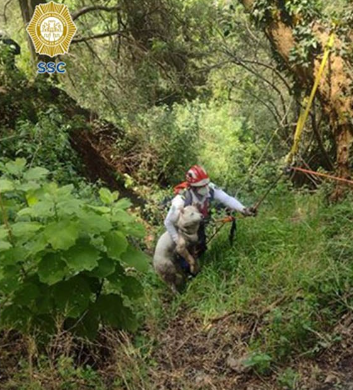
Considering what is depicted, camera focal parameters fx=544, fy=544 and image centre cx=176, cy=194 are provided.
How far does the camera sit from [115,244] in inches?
134

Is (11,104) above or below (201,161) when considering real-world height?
above

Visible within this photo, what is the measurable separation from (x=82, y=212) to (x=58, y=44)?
876 cm

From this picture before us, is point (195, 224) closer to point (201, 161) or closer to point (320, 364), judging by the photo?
point (320, 364)

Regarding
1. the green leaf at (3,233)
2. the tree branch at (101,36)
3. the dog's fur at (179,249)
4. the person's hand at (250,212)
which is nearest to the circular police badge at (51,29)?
the tree branch at (101,36)

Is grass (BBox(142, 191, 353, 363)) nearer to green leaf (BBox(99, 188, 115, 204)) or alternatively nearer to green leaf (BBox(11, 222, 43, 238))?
green leaf (BBox(99, 188, 115, 204))

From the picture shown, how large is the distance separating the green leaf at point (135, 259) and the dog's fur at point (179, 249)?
150cm

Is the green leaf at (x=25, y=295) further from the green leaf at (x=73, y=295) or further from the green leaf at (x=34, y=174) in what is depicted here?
the green leaf at (x=34, y=174)

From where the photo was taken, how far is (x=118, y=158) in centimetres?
1191

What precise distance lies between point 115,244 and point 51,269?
42 cm

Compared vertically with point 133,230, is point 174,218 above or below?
below

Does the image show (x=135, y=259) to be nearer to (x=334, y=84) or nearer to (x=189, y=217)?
(x=189, y=217)

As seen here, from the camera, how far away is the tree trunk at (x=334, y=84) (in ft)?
18.7

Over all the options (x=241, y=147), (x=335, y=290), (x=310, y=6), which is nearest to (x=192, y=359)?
(x=335, y=290)

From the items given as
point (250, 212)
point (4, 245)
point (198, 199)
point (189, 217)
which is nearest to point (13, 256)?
point (4, 245)
